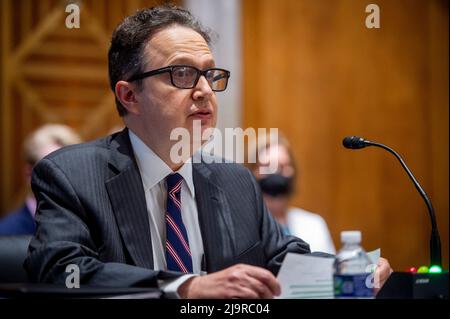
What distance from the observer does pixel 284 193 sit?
3670 mm

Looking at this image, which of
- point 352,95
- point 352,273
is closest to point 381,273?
point 352,273

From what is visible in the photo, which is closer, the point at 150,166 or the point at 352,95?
the point at 150,166

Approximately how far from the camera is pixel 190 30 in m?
2.11

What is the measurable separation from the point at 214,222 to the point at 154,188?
0.65 feet

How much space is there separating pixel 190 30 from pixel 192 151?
14.1 inches

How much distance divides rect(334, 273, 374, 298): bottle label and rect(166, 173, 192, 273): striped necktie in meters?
0.49

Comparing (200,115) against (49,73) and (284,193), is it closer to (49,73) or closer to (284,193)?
(284,193)

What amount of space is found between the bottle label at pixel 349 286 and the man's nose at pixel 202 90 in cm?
68

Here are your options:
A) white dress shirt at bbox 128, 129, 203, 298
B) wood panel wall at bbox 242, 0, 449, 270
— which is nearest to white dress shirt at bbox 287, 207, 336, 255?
wood panel wall at bbox 242, 0, 449, 270

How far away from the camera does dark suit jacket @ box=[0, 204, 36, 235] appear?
135 inches

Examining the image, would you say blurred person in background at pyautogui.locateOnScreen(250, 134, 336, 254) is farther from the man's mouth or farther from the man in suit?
the man's mouth

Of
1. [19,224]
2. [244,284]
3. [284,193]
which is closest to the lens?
[244,284]
